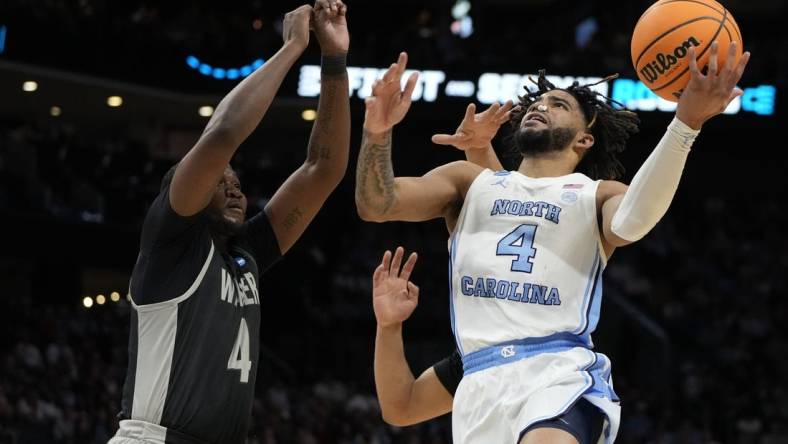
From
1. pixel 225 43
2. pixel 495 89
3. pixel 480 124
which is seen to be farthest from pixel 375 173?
pixel 225 43

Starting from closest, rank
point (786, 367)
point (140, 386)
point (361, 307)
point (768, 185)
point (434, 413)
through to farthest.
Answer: point (140, 386) < point (434, 413) < point (786, 367) < point (361, 307) < point (768, 185)

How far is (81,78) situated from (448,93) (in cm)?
709

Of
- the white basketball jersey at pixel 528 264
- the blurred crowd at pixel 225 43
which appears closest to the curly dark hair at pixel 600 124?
the white basketball jersey at pixel 528 264

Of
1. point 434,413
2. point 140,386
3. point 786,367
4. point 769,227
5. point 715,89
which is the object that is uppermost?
point 715,89

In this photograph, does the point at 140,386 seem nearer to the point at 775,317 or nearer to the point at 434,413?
the point at 434,413

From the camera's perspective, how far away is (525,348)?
479 cm

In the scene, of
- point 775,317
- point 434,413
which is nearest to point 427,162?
point 775,317

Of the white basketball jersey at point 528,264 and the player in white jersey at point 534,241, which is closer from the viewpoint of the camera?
the player in white jersey at point 534,241

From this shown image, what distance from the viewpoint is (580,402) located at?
183 inches

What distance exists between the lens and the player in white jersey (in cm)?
455

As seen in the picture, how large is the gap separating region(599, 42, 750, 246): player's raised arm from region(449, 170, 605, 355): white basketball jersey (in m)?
0.25

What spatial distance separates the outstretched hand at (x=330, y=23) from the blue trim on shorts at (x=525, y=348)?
4.81 ft

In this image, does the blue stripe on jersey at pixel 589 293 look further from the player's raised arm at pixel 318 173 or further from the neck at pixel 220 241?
the neck at pixel 220 241

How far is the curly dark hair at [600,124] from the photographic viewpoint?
5.46m
